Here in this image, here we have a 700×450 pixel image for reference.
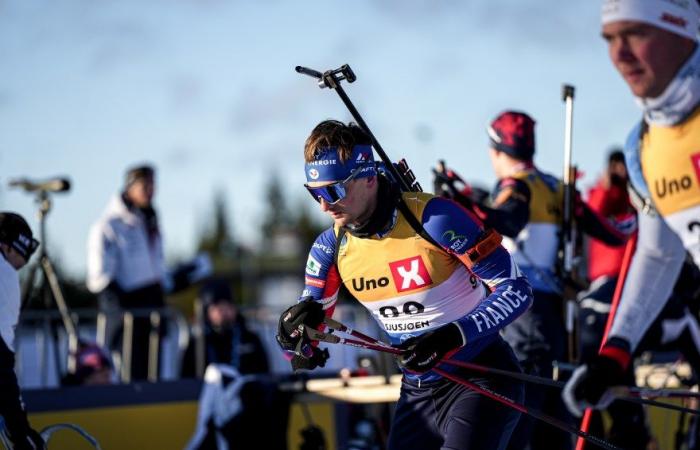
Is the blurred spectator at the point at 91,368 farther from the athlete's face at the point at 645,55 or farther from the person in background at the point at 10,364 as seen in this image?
the athlete's face at the point at 645,55

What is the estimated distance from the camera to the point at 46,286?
372 inches

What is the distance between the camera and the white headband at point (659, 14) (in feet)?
13.0

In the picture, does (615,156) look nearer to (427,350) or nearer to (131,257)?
(131,257)

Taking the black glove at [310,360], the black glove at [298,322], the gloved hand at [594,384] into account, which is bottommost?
the gloved hand at [594,384]

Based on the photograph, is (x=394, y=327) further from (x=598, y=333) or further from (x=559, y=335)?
(x=598, y=333)

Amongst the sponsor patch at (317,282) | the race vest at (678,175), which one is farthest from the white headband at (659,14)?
the sponsor patch at (317,282)

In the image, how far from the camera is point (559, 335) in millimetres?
7551

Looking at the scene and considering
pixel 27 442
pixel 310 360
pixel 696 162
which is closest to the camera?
pixel 696 162

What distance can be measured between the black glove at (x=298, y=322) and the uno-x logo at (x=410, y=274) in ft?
1.27

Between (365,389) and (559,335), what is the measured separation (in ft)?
5.01

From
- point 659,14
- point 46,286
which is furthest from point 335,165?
point 46,286

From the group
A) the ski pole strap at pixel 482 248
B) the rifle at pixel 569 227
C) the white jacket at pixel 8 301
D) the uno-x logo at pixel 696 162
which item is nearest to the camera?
the uno-x logo at pixel 696 162

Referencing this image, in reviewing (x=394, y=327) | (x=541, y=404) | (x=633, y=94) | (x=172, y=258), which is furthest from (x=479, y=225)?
(x=172, y=258)

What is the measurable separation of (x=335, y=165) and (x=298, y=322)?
2.45 feet
